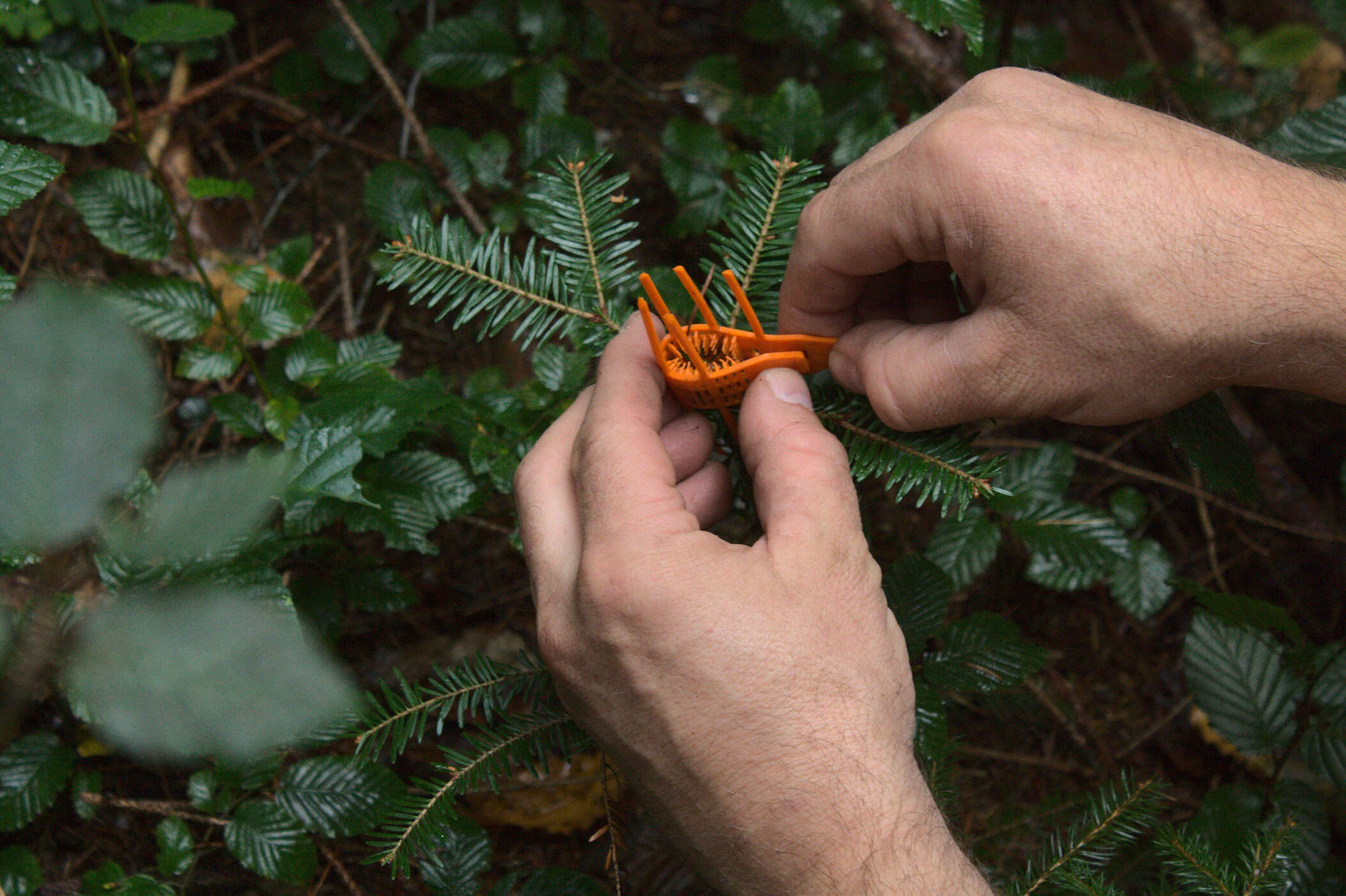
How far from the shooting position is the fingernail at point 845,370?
1314 mm

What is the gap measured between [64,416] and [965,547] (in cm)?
179

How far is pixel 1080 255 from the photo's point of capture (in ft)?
3.62

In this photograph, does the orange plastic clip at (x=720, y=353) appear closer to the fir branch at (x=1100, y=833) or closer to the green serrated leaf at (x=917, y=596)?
the green serrated leaf at (x=917, y=596)

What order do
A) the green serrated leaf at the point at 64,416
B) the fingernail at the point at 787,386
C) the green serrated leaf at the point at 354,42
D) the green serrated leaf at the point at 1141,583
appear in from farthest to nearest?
1. the green serrated leaf at the point at 354,42
2. the green serrated leaf at the point at 1141,583
3. the fingernail at the point at 787,386
4. the green serrated leaf at the point at 64,416

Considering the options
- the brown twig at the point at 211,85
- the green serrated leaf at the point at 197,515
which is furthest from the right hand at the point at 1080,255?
the brown twig at the point at 211,85

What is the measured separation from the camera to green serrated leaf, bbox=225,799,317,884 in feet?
4.96

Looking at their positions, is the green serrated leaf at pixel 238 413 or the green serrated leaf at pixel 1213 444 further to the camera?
the green serrated leaf at pixel 238 413

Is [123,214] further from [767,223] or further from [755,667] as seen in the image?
[755,667]

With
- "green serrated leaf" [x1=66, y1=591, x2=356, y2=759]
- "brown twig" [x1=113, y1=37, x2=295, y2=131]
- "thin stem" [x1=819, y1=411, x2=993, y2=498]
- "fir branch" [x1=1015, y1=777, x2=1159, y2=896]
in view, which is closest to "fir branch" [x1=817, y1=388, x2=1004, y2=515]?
"thin stem" [x1=819, y1=411, x2=993, y2=498]

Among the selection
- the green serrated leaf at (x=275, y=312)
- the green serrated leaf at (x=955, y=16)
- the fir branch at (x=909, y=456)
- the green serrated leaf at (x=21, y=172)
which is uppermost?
the green serrated leaf at (x=955, y=16)

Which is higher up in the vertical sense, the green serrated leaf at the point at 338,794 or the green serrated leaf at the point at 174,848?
the green serrated leaf at the point at 338,794

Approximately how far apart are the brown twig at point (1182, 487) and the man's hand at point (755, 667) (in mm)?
1264

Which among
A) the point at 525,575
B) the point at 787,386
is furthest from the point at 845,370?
the point at 525,575

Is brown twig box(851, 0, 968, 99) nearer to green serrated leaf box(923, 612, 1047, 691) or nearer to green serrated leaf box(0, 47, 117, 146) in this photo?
green serrated leaf box(923, 612, 1047, 691)
